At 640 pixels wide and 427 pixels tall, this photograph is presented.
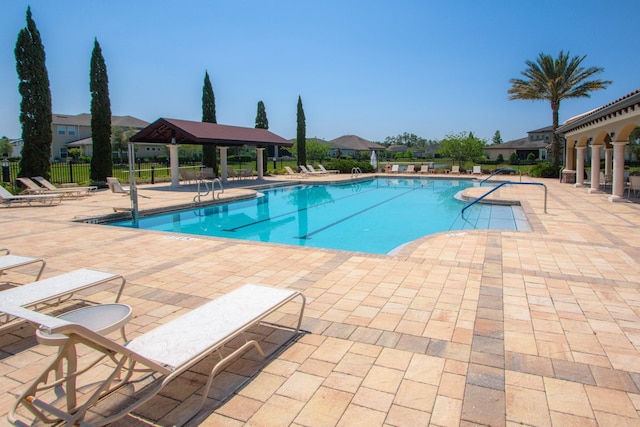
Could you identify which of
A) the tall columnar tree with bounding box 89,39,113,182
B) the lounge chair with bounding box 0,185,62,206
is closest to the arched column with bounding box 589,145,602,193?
the lounge chair with bounding box 0,185,62,206

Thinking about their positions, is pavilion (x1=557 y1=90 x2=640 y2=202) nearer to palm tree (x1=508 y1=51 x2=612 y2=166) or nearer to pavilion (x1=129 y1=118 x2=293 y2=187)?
palm tree (x1=508 y1=51 x2=612 y2=166)

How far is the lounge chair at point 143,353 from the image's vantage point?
2203mm

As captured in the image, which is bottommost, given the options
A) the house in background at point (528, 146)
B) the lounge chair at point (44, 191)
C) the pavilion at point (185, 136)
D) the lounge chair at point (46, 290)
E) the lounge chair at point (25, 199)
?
the lounge chair at point (46, 290)

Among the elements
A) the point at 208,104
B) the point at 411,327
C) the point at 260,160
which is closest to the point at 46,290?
the point at 411,327

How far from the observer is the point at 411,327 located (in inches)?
151

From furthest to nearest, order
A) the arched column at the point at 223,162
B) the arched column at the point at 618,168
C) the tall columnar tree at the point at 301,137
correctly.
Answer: the tall columnar tree at the point at 301,137 < the arched column at the point at 223,162 < the arched column at the point at 618,168

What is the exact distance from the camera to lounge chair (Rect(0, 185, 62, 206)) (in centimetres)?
1295

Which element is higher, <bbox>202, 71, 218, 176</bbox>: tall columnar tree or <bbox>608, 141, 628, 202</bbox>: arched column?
<bbox>202, 71, 218, 176</bbox>: tall columnar tree

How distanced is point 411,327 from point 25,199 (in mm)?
14418

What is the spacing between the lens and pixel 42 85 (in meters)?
17.4

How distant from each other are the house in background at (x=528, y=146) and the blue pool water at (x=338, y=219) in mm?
42014

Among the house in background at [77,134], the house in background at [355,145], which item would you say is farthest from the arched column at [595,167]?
the house in background at [77,134]

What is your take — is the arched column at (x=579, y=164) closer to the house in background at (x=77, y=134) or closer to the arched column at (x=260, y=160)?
the arched column at (x=260, y=160)

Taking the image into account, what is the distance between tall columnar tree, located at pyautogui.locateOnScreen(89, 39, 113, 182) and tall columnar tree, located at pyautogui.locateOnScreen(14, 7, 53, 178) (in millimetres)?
2471
